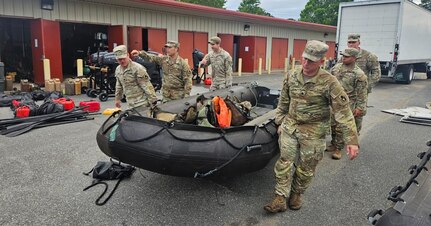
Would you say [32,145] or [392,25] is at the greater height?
[392,25]

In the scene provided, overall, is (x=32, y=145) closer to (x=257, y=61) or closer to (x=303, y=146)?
(x=303, y=146)

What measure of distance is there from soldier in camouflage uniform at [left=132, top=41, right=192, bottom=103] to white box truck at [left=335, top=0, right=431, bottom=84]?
9812 millimetres

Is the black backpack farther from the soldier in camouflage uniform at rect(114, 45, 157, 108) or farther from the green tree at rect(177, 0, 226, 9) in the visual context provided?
the green tree at rect(177, 0, 226, 9)

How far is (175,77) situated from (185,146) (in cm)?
232

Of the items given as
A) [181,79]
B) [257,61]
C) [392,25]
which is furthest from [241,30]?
[181,79]

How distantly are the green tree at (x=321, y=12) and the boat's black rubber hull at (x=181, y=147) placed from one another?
149 ft

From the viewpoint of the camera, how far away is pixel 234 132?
3.42 m

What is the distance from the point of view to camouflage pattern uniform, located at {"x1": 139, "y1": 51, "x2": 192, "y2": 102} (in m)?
5.17

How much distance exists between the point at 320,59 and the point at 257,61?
54.6 ft

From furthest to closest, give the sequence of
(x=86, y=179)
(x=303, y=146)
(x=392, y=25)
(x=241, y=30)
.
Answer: (x=241, y=30), (x=392, y=25), (x=86, y=179), (x=303, y=146)

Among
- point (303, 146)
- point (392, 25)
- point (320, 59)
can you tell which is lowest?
point (303, 146)

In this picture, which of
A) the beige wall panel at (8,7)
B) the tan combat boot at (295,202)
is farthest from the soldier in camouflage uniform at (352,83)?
the beige wall panel at (8,7)

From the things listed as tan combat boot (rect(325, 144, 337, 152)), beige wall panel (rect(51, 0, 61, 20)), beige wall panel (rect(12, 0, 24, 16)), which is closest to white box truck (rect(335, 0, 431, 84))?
tan combat boot (rect(325, 144, 337, 152))

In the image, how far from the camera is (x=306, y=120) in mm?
3197
